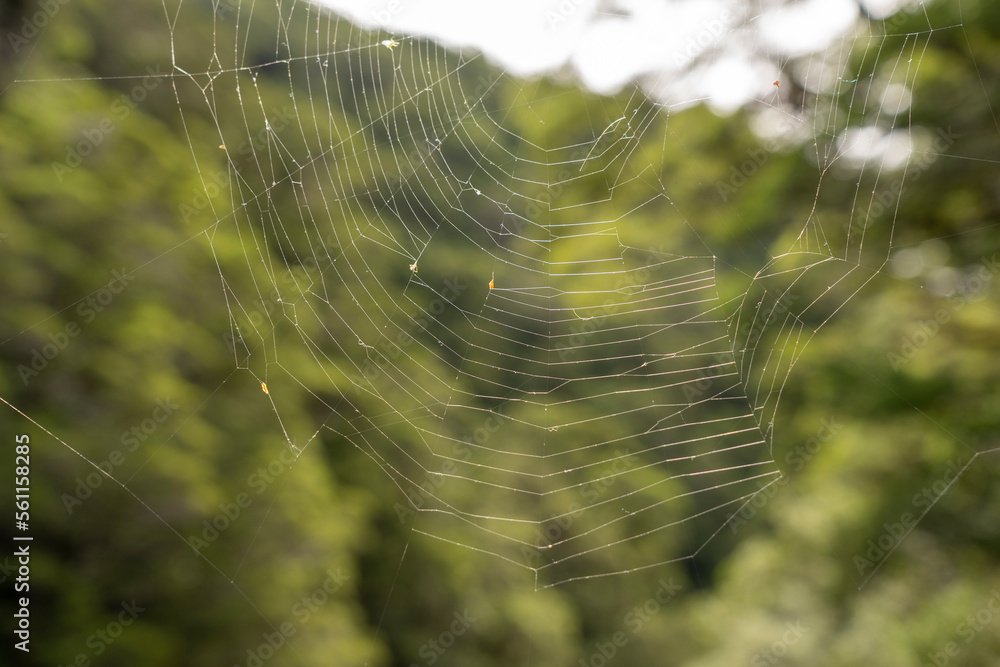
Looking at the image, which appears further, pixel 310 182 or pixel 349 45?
pixel 310 182

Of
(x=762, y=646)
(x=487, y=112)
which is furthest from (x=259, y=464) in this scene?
(x=762, y=646)

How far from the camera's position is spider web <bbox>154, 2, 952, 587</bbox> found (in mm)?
2367

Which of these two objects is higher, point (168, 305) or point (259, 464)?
point (168, 305)

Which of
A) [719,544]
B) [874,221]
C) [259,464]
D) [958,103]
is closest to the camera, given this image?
[958,103]

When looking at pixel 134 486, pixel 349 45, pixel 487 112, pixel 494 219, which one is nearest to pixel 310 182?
pixel 349 45

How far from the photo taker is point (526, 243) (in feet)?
13.0

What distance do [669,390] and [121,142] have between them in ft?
15.7

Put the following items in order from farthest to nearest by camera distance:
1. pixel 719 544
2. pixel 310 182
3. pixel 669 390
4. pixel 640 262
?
pixel 719 544
pixel 669 390
pixel 310 182
pixel 640 262

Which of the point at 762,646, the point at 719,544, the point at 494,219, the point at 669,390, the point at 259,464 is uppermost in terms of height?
the point at 494,219

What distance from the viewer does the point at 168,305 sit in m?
2.86

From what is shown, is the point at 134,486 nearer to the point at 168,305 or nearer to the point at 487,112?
the point at 168,305

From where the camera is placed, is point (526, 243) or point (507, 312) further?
point (526, 243)

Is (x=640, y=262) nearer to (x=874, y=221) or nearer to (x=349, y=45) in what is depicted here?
(x=874, y=221)

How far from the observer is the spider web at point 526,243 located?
7.77 ft
